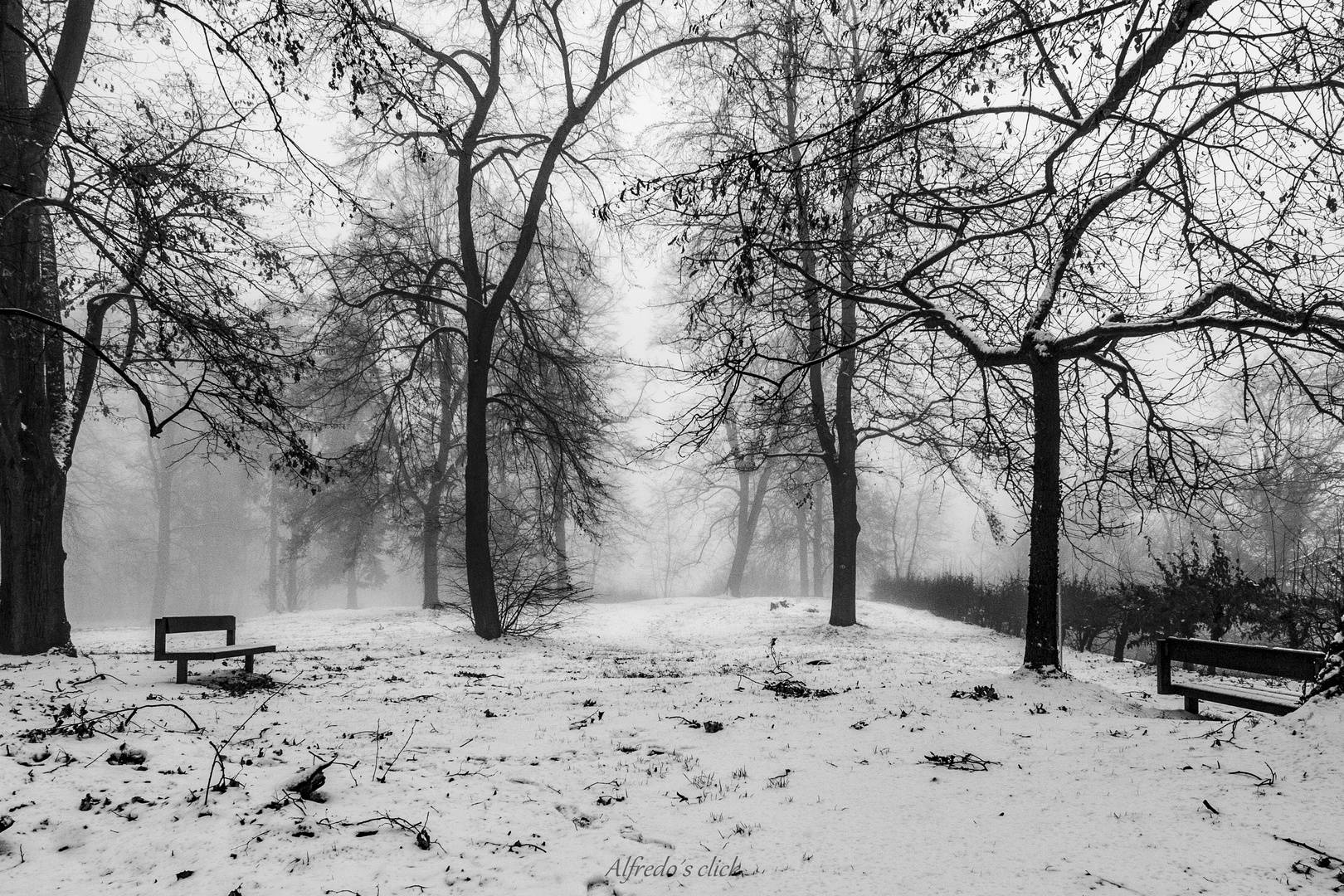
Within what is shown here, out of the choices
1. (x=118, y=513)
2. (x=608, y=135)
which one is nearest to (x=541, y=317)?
(x=608, y=135)

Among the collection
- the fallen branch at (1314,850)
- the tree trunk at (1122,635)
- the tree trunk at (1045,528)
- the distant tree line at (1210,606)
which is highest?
the tree trunk at (1045,528)

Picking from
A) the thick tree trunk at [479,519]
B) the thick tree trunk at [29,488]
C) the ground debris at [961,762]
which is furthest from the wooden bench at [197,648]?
the ground debris at [961,762]

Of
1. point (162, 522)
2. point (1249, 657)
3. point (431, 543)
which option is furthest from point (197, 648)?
point (162, 522)

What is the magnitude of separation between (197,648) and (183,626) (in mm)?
711

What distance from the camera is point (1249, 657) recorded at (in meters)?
6.11

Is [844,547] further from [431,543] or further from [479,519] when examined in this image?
[431,543]

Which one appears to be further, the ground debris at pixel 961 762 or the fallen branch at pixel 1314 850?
the ground debris at pixel 961 762

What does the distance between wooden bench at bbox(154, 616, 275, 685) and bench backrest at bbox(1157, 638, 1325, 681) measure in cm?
908

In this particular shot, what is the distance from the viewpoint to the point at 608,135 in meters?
14.1

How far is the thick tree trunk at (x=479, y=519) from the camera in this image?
40.9 ft

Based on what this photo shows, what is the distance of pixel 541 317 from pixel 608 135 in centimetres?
374

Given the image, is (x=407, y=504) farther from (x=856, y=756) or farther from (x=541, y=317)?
(x=856, y=756)

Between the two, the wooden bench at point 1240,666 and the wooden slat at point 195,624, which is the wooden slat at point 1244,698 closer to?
the wooden bench at point 1240,666

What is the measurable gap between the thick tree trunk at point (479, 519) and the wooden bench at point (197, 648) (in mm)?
3973
